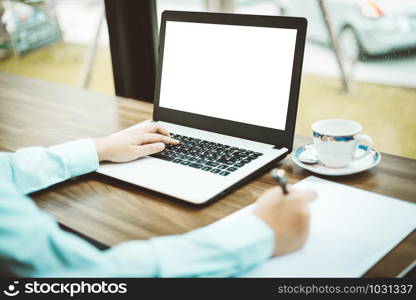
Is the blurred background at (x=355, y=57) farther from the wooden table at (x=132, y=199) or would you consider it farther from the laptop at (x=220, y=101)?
the wooden table at (x=132, y=199)

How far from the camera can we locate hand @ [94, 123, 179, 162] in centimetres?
102

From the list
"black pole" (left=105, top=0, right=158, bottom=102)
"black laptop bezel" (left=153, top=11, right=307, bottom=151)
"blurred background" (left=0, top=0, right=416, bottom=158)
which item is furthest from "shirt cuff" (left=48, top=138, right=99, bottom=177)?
"black pole" (left=105, top=0, right=158, bottom=102)

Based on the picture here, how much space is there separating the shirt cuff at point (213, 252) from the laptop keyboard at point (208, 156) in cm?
27

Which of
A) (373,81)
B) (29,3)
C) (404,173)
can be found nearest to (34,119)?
(404,173)

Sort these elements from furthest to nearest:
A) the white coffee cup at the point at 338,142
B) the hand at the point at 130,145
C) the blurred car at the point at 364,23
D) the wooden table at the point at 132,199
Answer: the blurred car at the point at 364,23, the hand at the point at 130,145, the white coffee cup at the point at 338,142, the wooden table at the point at 132,199

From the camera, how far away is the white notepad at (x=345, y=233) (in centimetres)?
66

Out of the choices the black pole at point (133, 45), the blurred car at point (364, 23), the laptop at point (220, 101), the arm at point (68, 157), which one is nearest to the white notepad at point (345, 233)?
the laptop at point (220, 101)

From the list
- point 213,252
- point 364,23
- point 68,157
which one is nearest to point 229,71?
point 68,157

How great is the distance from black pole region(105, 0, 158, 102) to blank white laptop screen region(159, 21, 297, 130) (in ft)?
1.62

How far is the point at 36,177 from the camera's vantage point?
0.95 meters

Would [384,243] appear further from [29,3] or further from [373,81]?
[29,3]

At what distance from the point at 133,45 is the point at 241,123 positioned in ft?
2.67

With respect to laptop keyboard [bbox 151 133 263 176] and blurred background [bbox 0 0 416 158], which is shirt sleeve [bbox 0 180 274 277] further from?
blurred background [bbox 0 0 416 158]

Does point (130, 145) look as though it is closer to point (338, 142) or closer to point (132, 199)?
point (132, 199)
